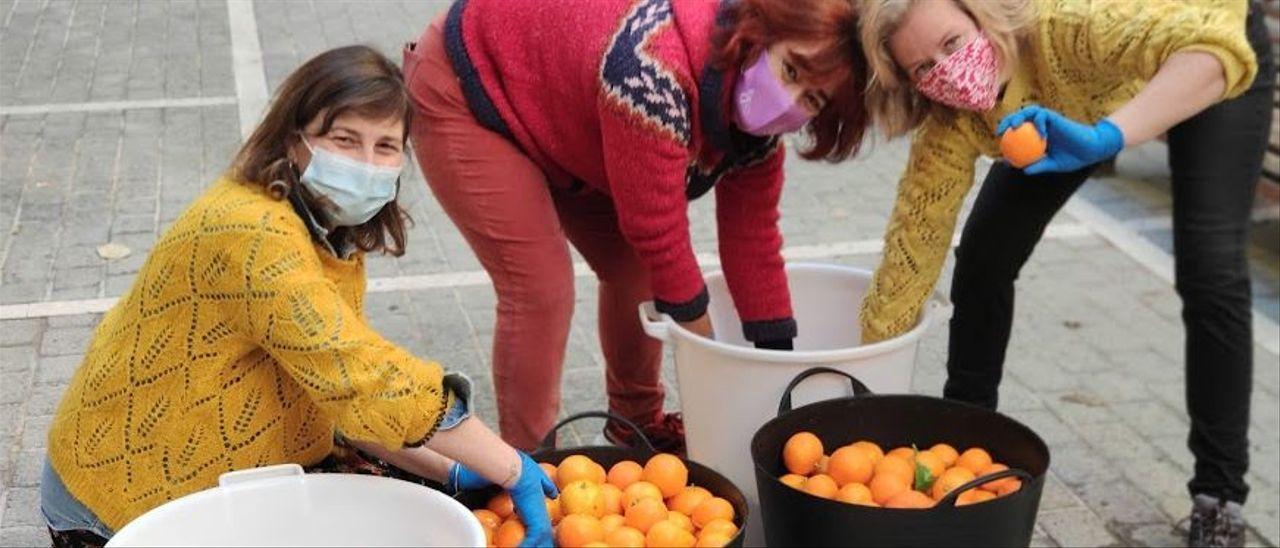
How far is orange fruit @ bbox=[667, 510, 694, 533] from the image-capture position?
2.35 metres

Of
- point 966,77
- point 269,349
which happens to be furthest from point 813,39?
point 269,349

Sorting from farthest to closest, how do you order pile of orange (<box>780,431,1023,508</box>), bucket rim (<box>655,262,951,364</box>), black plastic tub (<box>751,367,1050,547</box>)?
bucket rim (<box>655,262,951,364</box>), pile of orange (<box>780,431,1023,508</box>), black plastic tub (<box>751,367,1050,547</box>)

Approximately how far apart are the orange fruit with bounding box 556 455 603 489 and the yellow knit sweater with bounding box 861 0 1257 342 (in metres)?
0.75

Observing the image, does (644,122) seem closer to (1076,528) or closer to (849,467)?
(849,467)

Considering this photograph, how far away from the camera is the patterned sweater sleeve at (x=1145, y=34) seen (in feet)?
8.45

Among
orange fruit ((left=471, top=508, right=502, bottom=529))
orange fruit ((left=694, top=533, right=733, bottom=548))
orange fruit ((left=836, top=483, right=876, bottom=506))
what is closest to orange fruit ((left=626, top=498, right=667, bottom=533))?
orange fruit ((left=694, top=533, right=733, bottom=548))

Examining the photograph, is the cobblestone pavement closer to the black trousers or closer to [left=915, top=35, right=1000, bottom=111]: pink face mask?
the black trousers

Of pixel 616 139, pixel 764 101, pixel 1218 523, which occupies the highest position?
pixel 764 101

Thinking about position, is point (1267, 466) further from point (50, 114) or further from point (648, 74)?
point (50, 114)

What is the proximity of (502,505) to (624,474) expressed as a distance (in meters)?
0.25

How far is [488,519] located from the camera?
7.67 feet

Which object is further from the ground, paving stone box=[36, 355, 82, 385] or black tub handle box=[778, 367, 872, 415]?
black tub handle box=[778, 367, 872, 415]

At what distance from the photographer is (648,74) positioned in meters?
2.56

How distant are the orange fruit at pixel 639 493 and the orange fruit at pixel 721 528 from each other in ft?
0.44
